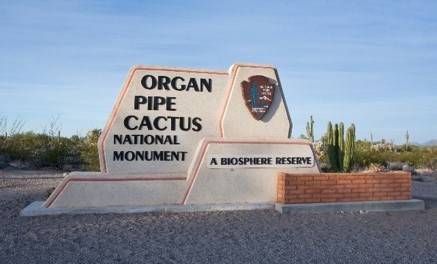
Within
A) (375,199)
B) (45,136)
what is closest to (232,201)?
(375,199)

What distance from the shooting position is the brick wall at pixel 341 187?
40.0ft

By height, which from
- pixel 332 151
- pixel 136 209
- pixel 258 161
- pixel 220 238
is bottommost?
pixel 220 238

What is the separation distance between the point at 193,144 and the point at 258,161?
1567 millimetres

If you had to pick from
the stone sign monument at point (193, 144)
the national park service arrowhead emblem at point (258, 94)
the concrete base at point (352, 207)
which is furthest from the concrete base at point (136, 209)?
the national park service arrowhead emblem at point (258, 94)

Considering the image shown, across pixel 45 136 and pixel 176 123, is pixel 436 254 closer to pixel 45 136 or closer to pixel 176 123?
pixel 176 123

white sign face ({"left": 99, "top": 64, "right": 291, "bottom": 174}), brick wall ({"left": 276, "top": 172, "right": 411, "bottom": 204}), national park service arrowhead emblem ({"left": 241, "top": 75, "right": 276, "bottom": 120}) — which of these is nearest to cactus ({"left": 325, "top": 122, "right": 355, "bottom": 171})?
brick wall ({"left": 276, "top": 172, "right": 411, "bottom": 204})

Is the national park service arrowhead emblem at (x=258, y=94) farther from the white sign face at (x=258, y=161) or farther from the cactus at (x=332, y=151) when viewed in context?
the cactus at (x=332, y=151)

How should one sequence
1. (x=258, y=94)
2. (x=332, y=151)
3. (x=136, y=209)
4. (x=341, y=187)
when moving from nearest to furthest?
(x=136, y=209)
(x=341, y=187)
(x=258, y=94)
(x=332, y=151)

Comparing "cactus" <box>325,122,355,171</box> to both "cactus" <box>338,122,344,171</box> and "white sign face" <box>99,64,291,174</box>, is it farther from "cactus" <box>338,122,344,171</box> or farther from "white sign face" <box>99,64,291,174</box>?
"white sign face" <box>99,64,291,174</box>

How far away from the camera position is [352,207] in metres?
12.5

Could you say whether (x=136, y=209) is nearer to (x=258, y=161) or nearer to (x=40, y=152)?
(x=258, y=161)

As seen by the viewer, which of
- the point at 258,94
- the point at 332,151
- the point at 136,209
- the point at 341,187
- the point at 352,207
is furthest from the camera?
the point at 332,151

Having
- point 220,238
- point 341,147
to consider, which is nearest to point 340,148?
point 341,147

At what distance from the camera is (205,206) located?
11.9 meters
